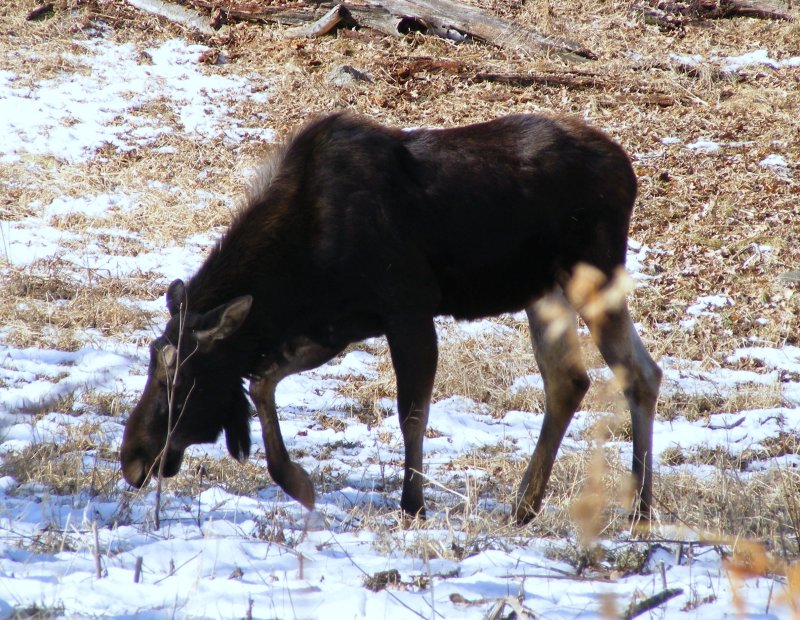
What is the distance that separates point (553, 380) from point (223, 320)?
2091 millimetres

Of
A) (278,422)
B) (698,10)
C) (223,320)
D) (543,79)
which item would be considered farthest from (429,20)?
(223,320)

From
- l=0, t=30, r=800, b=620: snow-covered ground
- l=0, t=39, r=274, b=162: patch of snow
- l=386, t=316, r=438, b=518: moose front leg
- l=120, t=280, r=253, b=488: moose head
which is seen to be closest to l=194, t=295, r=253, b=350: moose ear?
l=120, t=280, r=253, b=488: moose head

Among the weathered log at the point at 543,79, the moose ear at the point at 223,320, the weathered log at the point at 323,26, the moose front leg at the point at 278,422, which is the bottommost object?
the moose front leg at the point at 278,422

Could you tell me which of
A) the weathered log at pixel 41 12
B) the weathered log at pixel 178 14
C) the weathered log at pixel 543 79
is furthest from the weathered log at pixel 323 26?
the weathered log at pixel 41 12

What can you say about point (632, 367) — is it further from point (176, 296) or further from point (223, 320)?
point (176, 296)

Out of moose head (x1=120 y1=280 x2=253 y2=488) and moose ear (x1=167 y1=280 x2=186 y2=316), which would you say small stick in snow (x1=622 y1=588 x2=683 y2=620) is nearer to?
moose head (x1=120 y1=280 x2=253 y2=488)

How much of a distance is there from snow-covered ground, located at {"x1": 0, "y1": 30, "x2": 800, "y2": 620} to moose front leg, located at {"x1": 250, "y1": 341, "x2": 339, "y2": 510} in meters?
0.14

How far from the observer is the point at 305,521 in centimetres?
411

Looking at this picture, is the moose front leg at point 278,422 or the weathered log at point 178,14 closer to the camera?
the moose front leg at point 278,422

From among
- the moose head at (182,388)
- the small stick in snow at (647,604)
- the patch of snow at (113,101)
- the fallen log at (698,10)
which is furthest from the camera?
the fallen log at (698,10)

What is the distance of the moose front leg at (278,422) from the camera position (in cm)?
515

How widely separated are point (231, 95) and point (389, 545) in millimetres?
11036

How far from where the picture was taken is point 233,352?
17.2ft

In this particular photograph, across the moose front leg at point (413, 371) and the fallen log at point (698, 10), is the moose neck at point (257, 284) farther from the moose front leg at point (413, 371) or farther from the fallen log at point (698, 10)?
the fallen log at point (698, 10)
